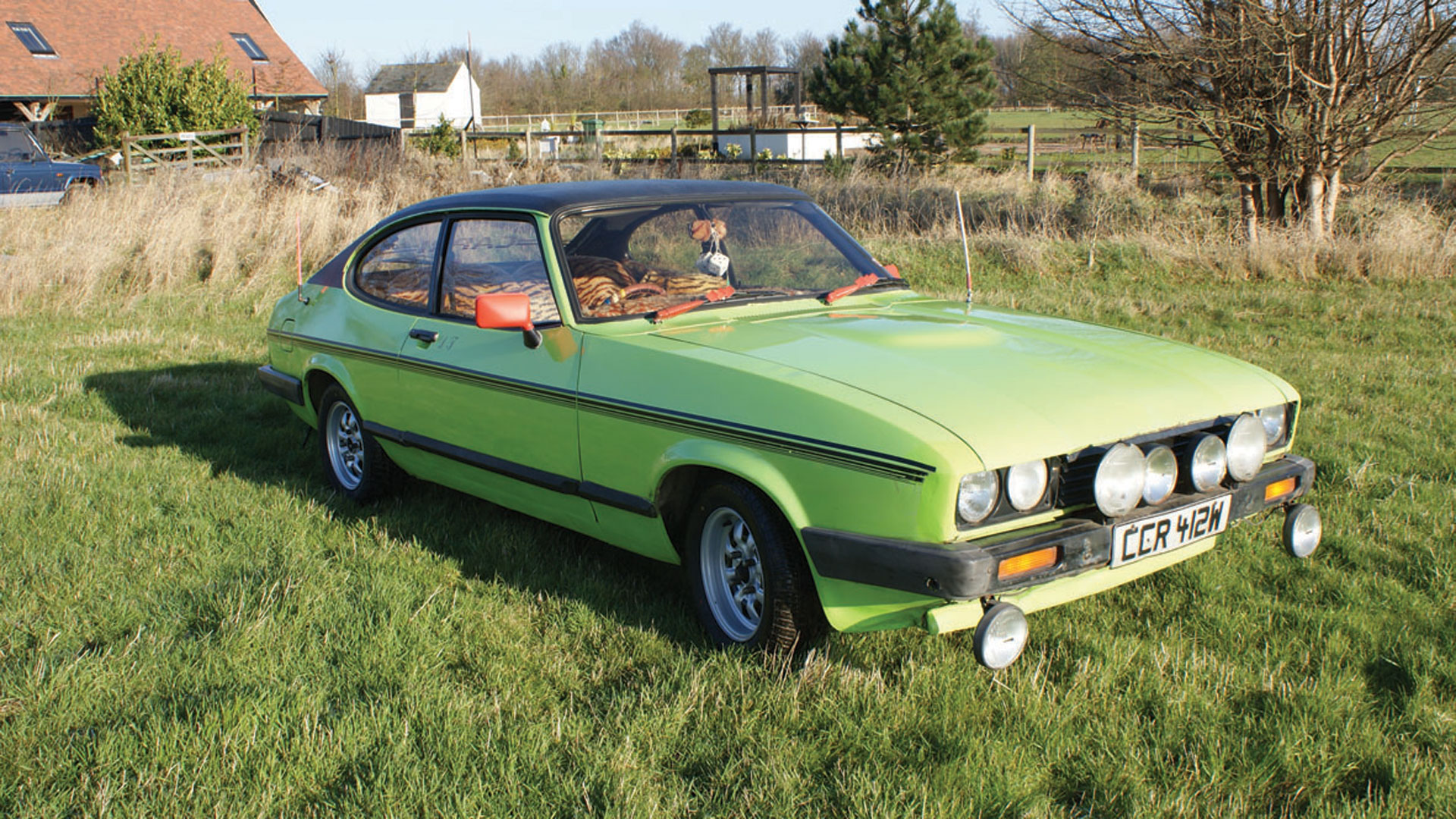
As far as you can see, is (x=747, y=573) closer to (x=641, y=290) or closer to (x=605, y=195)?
(x=641, y=290)

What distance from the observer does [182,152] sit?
23.5 m

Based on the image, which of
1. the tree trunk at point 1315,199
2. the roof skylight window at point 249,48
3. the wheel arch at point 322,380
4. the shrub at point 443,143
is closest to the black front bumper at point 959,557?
the wheel arch at point 322,380

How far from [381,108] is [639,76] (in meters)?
17.2

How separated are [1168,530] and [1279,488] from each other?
1.98ft

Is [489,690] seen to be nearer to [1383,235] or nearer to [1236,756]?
[1236,756]

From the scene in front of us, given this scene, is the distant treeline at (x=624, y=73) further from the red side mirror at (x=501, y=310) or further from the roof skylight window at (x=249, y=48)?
the red side mirror at (x=501, y=310)

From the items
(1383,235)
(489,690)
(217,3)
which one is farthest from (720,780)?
(217,3)

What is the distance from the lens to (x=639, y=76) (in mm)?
77500

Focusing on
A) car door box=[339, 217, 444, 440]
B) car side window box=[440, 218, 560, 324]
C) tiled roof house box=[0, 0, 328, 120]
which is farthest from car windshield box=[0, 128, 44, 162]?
car side window box=[440, 218, 560, 324]

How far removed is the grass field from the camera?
2.67 meters

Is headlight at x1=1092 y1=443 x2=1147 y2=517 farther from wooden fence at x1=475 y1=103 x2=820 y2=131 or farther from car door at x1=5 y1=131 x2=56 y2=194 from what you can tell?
wooden fence at x1=475 y1=103 x2=820 y2=131

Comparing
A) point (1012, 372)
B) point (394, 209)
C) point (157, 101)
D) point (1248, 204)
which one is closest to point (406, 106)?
point (157, 101)

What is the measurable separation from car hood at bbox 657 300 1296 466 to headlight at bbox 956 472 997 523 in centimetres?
8

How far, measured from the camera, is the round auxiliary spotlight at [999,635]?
9.21ft
